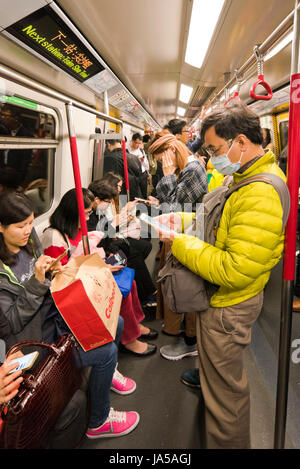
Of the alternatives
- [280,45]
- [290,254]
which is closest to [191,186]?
[290,254]

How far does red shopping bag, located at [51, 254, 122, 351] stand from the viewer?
1415 millimetres

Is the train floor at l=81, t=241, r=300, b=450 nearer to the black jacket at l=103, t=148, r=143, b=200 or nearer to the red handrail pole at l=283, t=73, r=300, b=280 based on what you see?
the red handrail pole at l=283, t=73, r=300, b=280

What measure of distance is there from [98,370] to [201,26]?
3.07 m

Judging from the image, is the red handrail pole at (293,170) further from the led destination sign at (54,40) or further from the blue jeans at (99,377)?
the led destination sign at (54,40)

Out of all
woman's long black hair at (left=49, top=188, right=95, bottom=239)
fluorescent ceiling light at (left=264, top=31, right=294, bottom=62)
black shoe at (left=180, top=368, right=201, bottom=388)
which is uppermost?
fluorescent ceiling light at (left=264, top=31, right=294, bottom=62)

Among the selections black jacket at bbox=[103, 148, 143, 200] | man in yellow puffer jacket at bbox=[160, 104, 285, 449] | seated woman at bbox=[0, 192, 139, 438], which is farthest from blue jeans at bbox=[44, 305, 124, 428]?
black jacket at bbox=[103, 148, 143, 200]

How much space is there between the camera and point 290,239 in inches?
49.8

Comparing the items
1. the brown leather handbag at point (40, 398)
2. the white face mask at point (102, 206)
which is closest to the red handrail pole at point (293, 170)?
the brown leather handbag at point (40, 398)

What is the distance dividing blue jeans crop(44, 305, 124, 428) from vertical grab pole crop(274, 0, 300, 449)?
37.3 inches

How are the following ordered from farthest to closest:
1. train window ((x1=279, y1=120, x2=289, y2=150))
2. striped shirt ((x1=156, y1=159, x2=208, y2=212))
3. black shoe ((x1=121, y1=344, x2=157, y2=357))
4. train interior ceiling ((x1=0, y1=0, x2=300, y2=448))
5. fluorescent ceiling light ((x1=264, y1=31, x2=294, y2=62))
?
train window ((x1=279, y1=120, x2=289, y2=150)) → fluorescent ceiling light ((x1=264, y1=31, x2=294, y2=62)) → black shoe ((x1=121, y1=344, x2=157, y2=357)) → striped shirt ((x1=156, y1=159, x2=208, y2=212)) → train interior ceiling ((x1=0, y1=0, x2=300, y2=448))

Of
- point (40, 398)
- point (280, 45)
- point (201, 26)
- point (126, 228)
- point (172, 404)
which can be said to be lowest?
point (172, 404)

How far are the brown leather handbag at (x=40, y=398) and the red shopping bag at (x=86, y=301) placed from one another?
120 mm

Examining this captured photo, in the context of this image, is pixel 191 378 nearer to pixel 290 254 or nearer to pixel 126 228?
pixel 290 254

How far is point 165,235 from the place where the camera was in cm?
150
